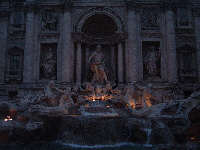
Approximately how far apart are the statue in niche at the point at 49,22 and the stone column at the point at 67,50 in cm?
101

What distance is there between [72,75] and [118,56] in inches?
157

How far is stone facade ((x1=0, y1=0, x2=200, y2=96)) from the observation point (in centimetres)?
1945

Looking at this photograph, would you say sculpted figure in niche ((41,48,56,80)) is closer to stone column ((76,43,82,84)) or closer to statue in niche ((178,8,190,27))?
stone column ((76,43,82,84))

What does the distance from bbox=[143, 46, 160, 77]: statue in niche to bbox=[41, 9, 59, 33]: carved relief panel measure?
7825 millimetres

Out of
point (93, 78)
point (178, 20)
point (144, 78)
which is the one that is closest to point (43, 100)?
point (93, 78)

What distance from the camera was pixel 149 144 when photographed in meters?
10.9

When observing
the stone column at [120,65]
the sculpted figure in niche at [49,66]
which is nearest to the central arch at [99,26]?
the stone column at [120,65]

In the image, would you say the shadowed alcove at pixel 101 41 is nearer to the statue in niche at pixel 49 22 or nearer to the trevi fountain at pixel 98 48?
the trevi fountain at pixel 98 48

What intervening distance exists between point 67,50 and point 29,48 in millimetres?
3113

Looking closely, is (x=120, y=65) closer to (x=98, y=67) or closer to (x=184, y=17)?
(x=98, y=67)

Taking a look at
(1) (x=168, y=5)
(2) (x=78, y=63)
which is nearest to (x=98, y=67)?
(2) (x=78, y=63)

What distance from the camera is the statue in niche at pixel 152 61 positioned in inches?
778

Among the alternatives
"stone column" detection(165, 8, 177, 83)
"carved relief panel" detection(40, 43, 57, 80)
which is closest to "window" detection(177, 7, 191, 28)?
"stone column" detection(165, 8, 177, 83)

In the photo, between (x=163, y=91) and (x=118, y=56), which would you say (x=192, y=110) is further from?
(x=118, y=56)
